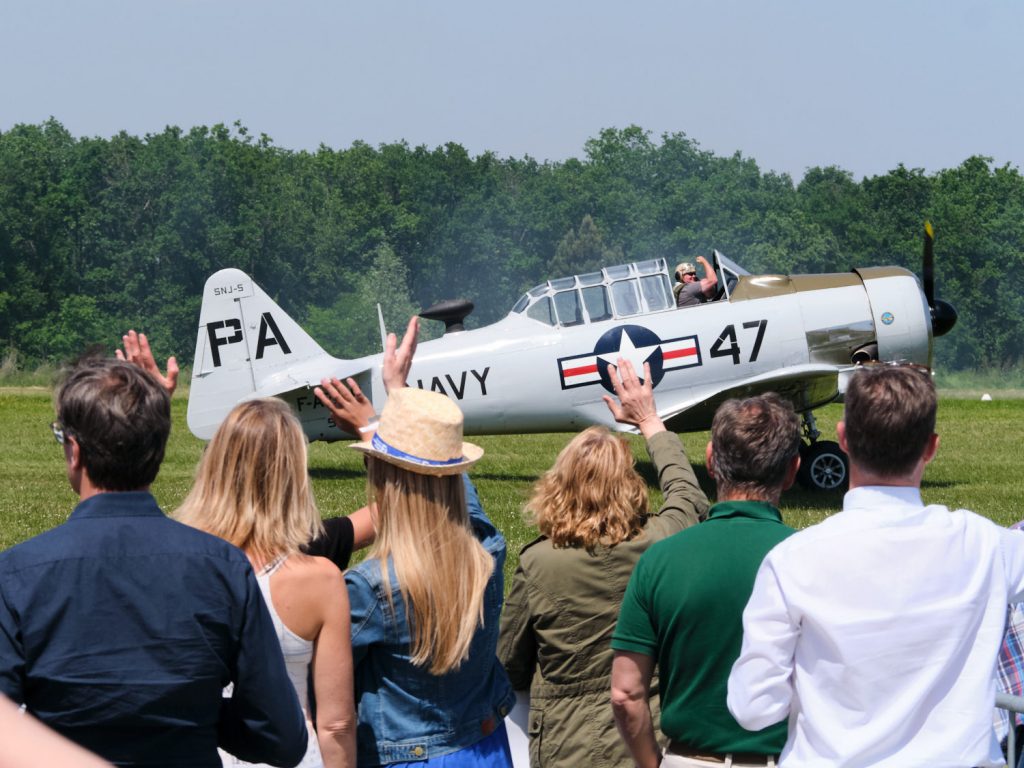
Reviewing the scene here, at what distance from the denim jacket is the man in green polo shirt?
15.1 inches

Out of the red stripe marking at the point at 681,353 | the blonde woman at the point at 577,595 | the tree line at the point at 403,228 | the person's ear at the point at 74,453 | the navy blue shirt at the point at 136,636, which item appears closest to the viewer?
the navy blue shirt at the point at 136,636

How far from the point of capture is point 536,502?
389cm

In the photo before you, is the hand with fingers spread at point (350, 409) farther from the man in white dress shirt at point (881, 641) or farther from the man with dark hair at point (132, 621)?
the man in white dress shirt at point (881, 641)

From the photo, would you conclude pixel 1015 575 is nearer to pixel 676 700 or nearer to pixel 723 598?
pixel 723 598

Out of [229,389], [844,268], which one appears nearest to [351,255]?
[844,268]

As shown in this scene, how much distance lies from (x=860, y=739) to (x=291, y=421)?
1.51 m

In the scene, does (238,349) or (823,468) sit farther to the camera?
(238,349)

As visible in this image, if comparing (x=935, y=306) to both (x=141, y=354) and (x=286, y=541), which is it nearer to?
(x=141, y=354)

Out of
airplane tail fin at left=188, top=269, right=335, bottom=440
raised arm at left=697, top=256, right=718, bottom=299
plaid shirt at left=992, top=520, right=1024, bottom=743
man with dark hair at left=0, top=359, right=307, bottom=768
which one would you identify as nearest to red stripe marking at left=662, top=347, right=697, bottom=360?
raised arm at left=697, top=256, right=718, bottom=299

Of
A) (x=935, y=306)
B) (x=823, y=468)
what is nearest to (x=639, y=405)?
(x=823, y=468)

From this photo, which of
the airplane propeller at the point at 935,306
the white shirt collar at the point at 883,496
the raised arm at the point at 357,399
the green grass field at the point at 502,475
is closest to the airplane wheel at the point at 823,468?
the green grass field at the point at 502,475

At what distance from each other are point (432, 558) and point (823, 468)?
10867mm

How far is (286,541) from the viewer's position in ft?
9.83

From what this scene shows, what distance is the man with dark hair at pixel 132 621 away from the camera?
2.39 metres
